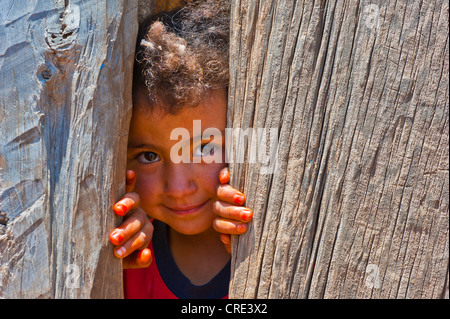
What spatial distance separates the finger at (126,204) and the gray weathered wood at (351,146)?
1.53 ft

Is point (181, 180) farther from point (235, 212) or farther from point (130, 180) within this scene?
point (235, 212)

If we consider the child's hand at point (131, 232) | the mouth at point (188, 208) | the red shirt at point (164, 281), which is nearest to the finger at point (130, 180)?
the child's hand at point (131, 232)

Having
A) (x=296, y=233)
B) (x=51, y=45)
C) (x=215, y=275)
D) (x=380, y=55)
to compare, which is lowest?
(x=215, y=275)

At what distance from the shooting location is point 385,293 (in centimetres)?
159

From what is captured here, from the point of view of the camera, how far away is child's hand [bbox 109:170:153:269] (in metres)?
1.69

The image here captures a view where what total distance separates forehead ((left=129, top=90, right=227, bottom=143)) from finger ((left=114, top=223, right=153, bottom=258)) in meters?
0.40

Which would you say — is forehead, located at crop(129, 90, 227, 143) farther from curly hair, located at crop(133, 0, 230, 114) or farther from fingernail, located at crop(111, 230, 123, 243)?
fingernail, located at crop(111, 230, 123, 243)

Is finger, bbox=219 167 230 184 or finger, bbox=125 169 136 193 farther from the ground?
finger, bbox=219 167 230 184

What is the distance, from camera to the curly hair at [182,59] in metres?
1.86

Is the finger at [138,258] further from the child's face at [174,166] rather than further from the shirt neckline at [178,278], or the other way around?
the shirt neckline at [178,278]

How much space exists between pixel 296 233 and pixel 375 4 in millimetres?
824

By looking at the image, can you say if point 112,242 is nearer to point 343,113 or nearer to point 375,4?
point 343,113

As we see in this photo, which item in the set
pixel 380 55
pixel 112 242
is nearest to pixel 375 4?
pixel 380 55

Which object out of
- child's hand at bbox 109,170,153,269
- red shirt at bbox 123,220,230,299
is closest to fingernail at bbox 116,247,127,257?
child's hand at bbox 109,170,153,269
